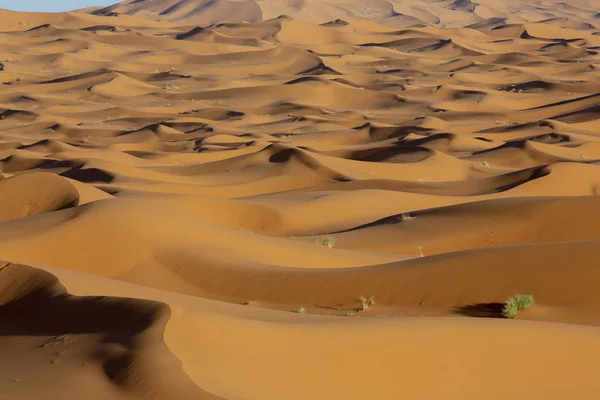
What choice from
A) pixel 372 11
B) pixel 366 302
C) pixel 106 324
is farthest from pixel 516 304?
pixel 372 11

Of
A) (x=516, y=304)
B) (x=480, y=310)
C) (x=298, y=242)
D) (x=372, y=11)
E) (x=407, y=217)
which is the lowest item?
(x=372, y=11)

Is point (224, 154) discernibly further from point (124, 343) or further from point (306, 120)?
point (124, 343)

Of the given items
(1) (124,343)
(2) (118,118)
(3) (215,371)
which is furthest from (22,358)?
(2) (118,118)

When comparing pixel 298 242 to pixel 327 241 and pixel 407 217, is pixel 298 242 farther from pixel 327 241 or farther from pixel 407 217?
pixel 407 217

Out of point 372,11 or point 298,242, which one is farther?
point 372,11

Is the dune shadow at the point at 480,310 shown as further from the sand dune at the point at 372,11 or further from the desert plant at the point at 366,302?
the sand dune at the point at 372,11

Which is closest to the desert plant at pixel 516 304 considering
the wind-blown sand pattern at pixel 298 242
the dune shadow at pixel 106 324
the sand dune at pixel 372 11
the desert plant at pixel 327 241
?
the wind-blown sand pattern at pixel 298 242

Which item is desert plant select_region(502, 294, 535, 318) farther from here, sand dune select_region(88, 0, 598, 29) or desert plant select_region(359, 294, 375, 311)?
sand dune select_region(88, 0, 598, 29)
